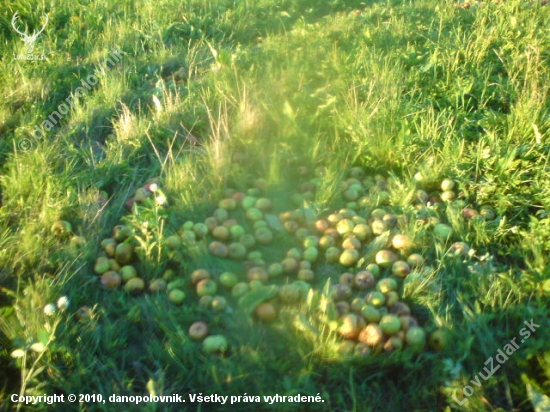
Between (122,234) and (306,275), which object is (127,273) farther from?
(306,275)

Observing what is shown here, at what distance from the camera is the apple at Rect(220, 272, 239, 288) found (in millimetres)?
2711

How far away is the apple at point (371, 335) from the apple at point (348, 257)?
1.72ft

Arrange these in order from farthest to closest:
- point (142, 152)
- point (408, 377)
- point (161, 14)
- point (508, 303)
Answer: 1. point (161, 14)
2. point (142, 152)
3. point (508, 303)
4. point (408, 377)

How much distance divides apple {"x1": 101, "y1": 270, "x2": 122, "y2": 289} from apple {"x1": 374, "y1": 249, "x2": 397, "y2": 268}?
134 centimetres

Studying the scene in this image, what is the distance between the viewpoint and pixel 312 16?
5613mm

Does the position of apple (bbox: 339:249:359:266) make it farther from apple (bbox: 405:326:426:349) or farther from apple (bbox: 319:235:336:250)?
apple (bbox: 405:326:426:349)

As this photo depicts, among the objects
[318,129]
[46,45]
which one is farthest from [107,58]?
[318,129]

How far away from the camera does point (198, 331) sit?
244cm

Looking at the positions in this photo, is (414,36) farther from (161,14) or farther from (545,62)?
(161,14)

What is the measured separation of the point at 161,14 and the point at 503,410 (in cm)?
464

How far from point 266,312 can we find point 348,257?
57cm

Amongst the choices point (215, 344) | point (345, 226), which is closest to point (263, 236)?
point (345, 226)

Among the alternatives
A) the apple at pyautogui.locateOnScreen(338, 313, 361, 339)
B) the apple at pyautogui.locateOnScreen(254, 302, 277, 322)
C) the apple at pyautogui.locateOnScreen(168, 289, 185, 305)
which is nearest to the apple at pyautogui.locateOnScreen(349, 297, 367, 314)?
→ the apple at pyautogui.locateOnScreen(338, 313, 361, 339)

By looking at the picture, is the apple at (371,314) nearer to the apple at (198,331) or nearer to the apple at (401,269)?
the apple at (401,269)
